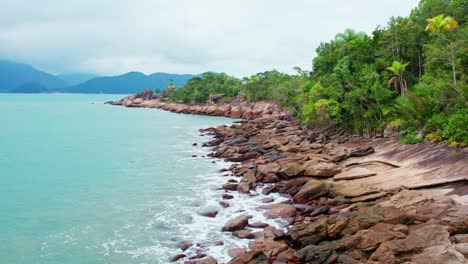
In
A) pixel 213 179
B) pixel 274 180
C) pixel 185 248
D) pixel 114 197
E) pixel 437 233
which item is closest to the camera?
pixel 437 233

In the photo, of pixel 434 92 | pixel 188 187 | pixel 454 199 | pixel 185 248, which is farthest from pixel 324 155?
pixel 185 248

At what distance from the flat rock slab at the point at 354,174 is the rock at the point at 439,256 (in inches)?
437

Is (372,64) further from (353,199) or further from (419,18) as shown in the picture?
(353,199)

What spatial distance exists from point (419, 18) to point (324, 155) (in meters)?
17.0

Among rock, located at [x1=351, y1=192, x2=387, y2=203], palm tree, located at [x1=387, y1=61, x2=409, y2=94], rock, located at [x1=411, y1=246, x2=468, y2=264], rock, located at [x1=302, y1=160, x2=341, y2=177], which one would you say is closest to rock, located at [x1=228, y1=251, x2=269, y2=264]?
rock, located at [x1=411, y1=246, x2=468, y2=264]

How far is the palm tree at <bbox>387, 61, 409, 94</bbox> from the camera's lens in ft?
104

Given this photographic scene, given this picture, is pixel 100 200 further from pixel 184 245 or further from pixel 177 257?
pixel 177 257

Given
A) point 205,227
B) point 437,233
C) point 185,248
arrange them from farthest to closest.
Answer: point 205,227 < point 185,248 < point 437,233

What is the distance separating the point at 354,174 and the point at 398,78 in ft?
47.1

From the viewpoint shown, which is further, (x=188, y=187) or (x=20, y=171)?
(x=20, y=171)

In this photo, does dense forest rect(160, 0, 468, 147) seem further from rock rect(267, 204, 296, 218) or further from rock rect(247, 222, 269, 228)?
rock rect(247, 222, 269, 228)

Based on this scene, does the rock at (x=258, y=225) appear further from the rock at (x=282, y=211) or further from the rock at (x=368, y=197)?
the rock at (x=368, y=197)

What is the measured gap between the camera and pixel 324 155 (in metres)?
29.6

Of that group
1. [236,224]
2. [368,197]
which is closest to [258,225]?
[236,224]
